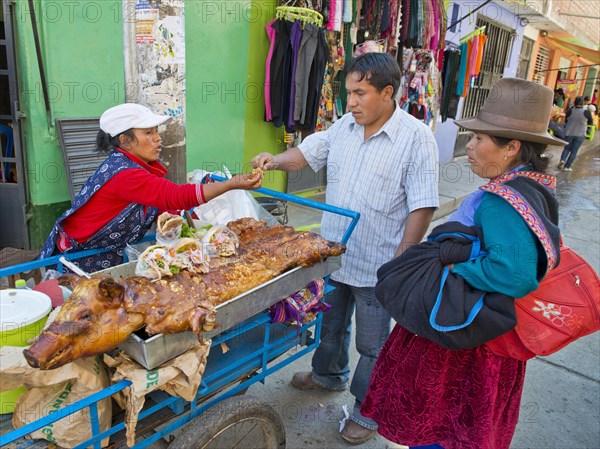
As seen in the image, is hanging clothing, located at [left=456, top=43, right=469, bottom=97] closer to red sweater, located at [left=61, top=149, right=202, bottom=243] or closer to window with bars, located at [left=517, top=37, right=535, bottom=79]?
window with bars, located at [left=517, top=37, right=535, bottom=79]

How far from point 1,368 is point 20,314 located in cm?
20

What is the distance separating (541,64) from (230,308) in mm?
20832

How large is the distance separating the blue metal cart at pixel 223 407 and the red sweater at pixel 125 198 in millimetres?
175

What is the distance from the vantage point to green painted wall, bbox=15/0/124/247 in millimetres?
3633

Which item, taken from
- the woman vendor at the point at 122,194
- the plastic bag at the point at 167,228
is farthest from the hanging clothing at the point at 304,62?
the plastic bag at the point at 167,228

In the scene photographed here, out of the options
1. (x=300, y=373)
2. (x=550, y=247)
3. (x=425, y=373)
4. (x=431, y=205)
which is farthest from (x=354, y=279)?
(x=550, y=247)

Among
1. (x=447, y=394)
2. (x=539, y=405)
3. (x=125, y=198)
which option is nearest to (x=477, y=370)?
(x=447, y=394)

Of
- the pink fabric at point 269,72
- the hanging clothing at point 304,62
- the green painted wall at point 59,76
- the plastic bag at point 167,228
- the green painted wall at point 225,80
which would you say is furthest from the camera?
the pink fabric at point 269,72

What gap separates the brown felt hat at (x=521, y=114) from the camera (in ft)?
5.74

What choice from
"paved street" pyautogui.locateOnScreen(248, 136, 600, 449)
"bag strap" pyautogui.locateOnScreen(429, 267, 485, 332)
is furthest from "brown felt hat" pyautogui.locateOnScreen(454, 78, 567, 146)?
"paved street" pyautogui.locateOnScreen(248, 136, 600, 449)

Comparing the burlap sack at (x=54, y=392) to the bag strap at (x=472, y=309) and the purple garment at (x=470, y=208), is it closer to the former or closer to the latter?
the bag strap at (x=472, y=309)

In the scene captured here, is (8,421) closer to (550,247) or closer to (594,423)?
(550,247)

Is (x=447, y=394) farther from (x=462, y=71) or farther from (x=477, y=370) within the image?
(x=462, y=71)

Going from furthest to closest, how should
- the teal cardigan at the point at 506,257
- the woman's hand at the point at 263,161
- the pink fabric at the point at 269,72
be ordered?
the pink fabric at the point at 269,72, the woman's hand at the point at 263,161, the teal cardigan at the point at 506,257
